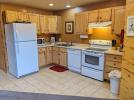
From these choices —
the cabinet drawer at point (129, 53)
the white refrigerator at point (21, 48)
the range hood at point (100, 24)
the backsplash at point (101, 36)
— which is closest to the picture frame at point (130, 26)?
the cabinet drawer at point (129, 53)

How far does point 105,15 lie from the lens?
346 cm

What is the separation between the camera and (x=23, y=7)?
434cm

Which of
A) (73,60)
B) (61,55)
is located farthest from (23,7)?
(73,60)

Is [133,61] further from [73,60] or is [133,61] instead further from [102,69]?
[73,60]

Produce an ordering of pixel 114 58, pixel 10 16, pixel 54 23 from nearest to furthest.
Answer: pixel 114 58 < pixel 10 16 < pixel 54 23

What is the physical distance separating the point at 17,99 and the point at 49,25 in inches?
127

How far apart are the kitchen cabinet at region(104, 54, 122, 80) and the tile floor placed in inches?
17.3

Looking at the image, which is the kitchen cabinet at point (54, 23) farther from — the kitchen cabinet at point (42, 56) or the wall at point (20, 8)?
the kitchen cabinet at point (42, 56)

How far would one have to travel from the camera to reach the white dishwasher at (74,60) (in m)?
3.92

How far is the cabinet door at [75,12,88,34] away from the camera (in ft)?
13.1

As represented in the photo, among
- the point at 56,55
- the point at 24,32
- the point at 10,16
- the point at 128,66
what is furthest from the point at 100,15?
the point at 10,16

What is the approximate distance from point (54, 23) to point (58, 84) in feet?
9.06

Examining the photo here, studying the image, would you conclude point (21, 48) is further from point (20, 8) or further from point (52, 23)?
point (52, 23)

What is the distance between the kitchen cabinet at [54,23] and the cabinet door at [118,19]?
253 centimetres
